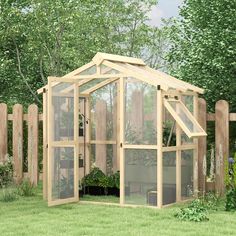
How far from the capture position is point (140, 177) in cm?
1106

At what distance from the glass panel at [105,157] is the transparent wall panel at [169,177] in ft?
6.71

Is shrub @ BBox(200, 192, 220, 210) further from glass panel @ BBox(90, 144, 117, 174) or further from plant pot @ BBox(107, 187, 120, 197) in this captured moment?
glass panel @ BBox(90, 144, 117, 174)

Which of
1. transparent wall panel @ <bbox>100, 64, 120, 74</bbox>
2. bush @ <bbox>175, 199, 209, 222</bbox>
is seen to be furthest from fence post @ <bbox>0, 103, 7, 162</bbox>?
bush @ <bbox>175, 199, 209, 222</bbox>

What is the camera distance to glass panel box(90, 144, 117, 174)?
42.7 ft

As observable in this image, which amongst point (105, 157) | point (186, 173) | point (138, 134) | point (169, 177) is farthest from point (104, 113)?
point (169, 177)

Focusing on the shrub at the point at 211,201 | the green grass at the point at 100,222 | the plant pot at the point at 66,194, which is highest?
the plant pot at the point at 66,194

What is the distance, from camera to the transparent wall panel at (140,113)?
11016 mm

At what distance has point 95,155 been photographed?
13.2 meters

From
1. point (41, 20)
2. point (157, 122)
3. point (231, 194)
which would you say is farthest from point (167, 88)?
point (41, 20)

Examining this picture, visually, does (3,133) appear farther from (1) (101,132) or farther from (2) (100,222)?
(2) (100,222)

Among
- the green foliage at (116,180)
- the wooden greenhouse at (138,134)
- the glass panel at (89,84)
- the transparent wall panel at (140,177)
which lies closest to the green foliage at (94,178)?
the green foliage at (116,180)

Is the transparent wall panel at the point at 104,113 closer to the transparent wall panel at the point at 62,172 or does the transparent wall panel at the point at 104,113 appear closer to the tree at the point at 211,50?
the transparent wall panel at the point at 62,172

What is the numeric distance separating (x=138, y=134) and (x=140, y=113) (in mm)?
383

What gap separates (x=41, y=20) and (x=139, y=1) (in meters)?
5.71
